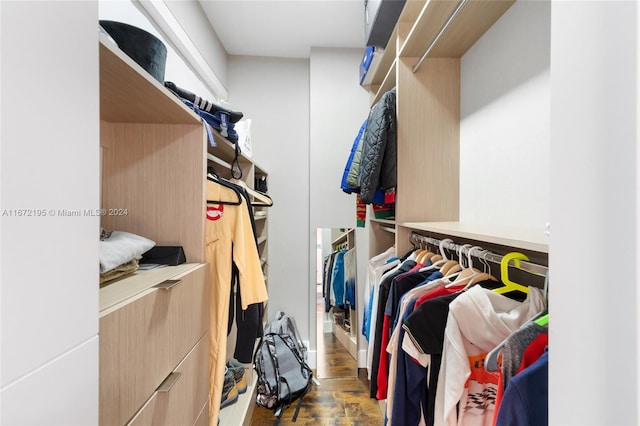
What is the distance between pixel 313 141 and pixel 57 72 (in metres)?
2.11

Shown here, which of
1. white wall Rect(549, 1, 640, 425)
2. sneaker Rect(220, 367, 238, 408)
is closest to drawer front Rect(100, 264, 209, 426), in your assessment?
white wall Rect(549, 1, 640, 425)

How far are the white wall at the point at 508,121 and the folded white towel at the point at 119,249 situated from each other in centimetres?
125

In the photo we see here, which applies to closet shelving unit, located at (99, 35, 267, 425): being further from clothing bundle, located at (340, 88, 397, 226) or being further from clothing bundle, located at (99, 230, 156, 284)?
clothing bundle, located at (340, 88, 397, 226)

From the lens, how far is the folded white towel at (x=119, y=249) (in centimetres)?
66

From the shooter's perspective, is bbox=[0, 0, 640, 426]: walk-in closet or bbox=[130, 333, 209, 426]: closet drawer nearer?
bbox=[0, 0, 640, 426]: walk-in closet

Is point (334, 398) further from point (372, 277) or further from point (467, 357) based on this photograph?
point (467, 357)

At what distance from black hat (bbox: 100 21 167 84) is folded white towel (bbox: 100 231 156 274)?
0.47 meters

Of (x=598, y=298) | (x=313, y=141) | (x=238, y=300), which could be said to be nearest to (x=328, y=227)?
(x=313, y=141)

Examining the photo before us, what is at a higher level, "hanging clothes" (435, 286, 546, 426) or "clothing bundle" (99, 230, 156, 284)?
"clothing bundle" (99, 230, 156, 284)

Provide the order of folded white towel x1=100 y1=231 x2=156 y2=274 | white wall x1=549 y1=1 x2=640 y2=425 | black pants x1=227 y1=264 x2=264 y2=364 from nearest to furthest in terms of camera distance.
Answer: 1. white wall x1=549 y1=1 x2=640 y2=425
2. folded white towel x1=100 y1=231 x2=156 y2=274
3. black pants x1=227 y1=264 x2=264 y2=364

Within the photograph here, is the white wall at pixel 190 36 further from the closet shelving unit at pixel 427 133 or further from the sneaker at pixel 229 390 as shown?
→ the sneaker at pixel 229 390

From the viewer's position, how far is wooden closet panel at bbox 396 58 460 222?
4.61ft

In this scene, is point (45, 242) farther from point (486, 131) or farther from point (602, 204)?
point (486, 131)

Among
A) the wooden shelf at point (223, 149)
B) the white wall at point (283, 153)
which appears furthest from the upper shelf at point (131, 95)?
the white wall at point (283, 153)
